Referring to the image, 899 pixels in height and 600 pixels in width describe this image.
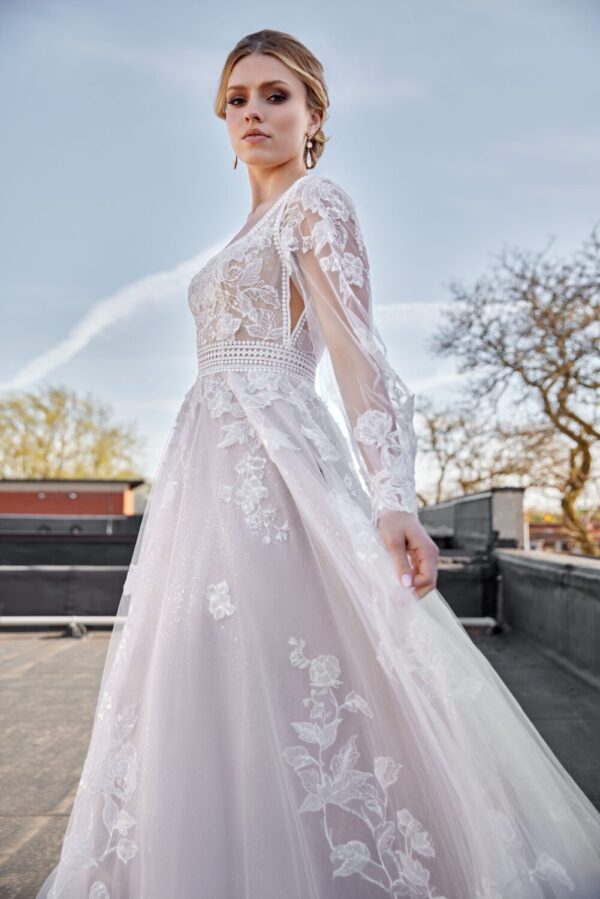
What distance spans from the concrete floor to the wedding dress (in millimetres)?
725

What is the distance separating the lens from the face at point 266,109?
1.75m

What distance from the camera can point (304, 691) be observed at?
55.1 inches

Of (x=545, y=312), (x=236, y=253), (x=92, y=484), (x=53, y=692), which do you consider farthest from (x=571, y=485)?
(x=92, y=484)

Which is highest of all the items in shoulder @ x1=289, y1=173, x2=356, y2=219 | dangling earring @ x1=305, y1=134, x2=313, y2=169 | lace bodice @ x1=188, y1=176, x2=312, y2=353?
dangling earring @ x1=305, y1=134, x2=313, y2=169

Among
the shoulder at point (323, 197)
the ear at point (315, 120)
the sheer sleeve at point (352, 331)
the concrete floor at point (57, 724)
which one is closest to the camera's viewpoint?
the sheer sleeve at point (352, 331)

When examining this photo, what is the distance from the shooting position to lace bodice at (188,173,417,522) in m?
1.43

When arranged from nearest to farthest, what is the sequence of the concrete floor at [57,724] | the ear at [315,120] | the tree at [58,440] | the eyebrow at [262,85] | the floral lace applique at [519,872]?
the floral lace applique at [519,872] < the eyebrow at [262,85] < the ear at [315,120] < the concrete floor at [57,724] < the tree at [58,440]

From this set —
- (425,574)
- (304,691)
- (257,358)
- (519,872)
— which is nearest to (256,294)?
(257,358)

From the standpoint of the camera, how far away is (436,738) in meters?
1.35

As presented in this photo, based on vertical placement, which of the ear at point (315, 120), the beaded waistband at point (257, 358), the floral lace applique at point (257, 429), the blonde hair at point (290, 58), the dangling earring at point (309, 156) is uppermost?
the blonde hair at point (290, 58)

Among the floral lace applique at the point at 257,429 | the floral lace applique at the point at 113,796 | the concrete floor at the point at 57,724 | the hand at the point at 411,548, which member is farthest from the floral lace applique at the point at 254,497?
the concrete floor at the point at 57,724

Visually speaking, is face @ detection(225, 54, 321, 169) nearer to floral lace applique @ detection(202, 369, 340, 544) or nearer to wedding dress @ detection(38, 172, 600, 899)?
wedding dress @ detection(38, 172, 600, 899)

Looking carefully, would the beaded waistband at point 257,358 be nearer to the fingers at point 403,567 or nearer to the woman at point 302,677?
the woman at point 302,677

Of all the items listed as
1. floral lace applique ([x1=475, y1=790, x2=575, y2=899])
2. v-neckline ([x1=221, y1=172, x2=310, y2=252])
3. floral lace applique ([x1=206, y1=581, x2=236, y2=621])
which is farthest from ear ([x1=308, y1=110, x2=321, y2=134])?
floral lace applique ([x1=475, y1=790, x2=575, y2=899])
